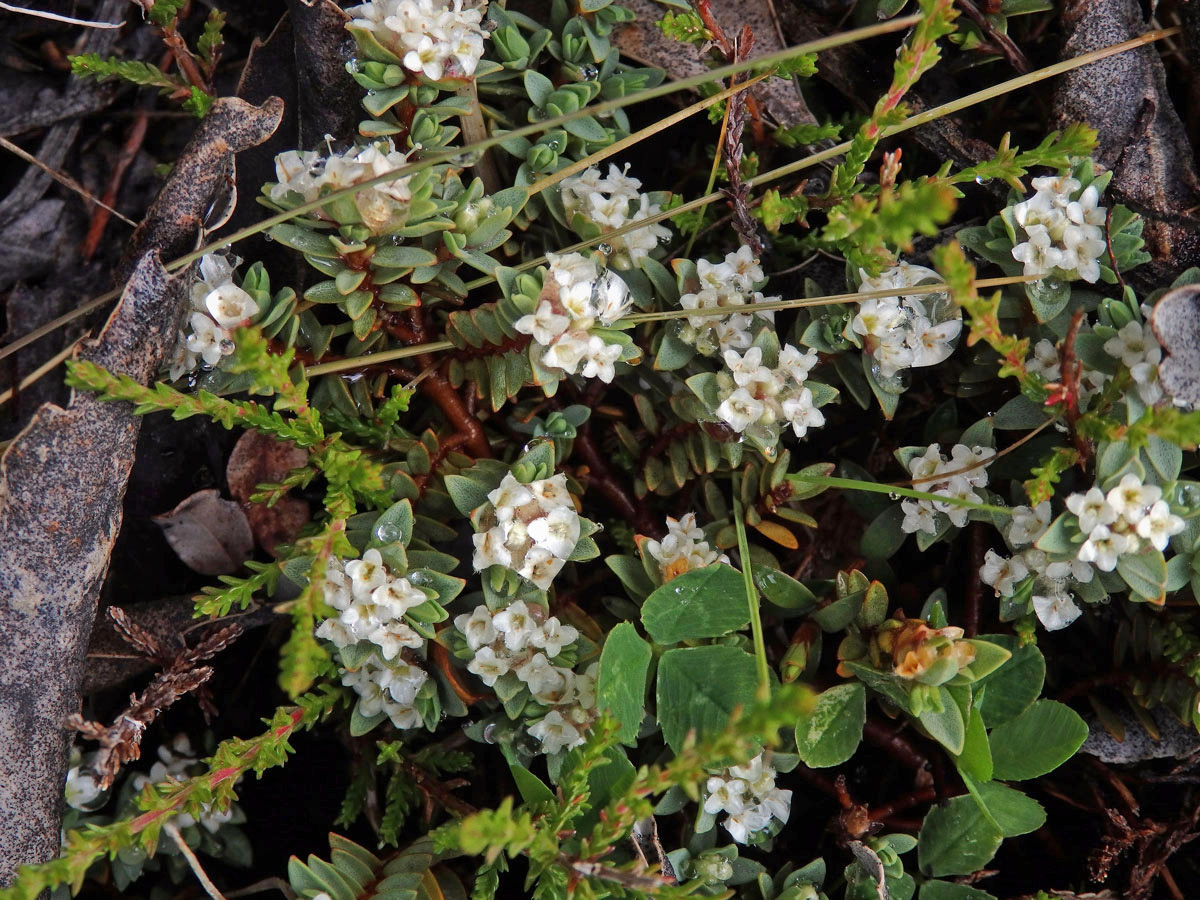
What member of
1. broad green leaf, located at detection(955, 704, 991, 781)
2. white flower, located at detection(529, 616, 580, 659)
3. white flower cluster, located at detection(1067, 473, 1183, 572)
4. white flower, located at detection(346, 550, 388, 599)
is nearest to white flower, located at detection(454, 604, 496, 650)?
white flower, located at detection(529, 616, 580, 659)

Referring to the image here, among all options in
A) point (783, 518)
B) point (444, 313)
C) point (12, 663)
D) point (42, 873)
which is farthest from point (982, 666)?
point (12, 663)

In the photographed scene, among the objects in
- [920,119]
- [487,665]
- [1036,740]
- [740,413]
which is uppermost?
[920,119]

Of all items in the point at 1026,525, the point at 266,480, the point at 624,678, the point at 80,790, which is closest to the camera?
the point at 624,678

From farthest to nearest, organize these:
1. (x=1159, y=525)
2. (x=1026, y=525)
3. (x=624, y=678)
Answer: (x=1026, y=525) → (x=624, y=678) → (x=1159, y=525)

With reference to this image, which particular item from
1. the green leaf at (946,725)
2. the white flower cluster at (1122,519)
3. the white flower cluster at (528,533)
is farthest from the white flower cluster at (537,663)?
the white flower cluster at (1122,519)

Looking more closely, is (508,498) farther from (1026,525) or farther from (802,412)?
(1026,525)

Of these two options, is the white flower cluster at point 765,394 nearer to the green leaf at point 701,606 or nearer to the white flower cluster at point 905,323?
the white flower cluster at point 905,323

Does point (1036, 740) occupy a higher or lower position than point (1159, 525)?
lower

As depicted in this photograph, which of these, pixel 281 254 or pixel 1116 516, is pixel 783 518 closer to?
pixel 1116 516

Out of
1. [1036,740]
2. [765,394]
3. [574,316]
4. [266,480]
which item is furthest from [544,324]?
[1036,740]
